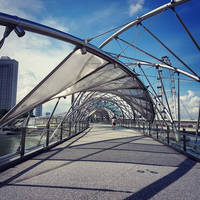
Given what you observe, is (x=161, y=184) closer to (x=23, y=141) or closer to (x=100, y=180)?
(x=100, y=180)

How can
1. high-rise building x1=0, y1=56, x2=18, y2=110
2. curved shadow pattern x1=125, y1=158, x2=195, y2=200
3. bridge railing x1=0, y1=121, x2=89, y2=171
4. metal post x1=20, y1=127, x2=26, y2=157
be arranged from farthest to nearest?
high-rise building x1=0, y1=56, x2=18, y2=110
metal post x1=20, y1=127, x2=26, y2=157
bridge railing x1=0, y1=121, x2=89, y2=171
curved shadow pattern x1=125, y1=158, x2=195, y2=200

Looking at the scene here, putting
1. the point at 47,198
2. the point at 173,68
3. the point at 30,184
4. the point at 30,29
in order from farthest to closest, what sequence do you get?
the point at 173,68 → the point at 30,29 → the point at 30,184 → the point at 47,198

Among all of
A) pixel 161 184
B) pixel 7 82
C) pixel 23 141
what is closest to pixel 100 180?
pixel 161 184

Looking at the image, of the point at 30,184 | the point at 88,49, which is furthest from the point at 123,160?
the point at 88,49

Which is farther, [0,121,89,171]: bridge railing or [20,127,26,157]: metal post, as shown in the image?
[20,127,26,157]: metal post

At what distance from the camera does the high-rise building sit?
113412 millimetres

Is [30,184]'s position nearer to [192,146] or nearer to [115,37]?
[192,146]

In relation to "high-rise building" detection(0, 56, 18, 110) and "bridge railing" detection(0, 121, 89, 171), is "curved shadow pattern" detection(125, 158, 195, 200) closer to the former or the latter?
"bridge railing" detection(0, 121, 89, 171)

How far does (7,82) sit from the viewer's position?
384 ft

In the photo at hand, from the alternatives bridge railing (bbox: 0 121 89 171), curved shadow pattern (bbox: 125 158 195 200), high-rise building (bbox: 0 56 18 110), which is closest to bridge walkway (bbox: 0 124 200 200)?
curved shadow pattern (bbox: 125 158 195 200)

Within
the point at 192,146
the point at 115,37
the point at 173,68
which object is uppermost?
the point at 115,37

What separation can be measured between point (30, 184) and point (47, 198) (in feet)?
2.72

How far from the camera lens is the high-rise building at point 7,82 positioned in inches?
4465

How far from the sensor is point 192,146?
6.34 m
